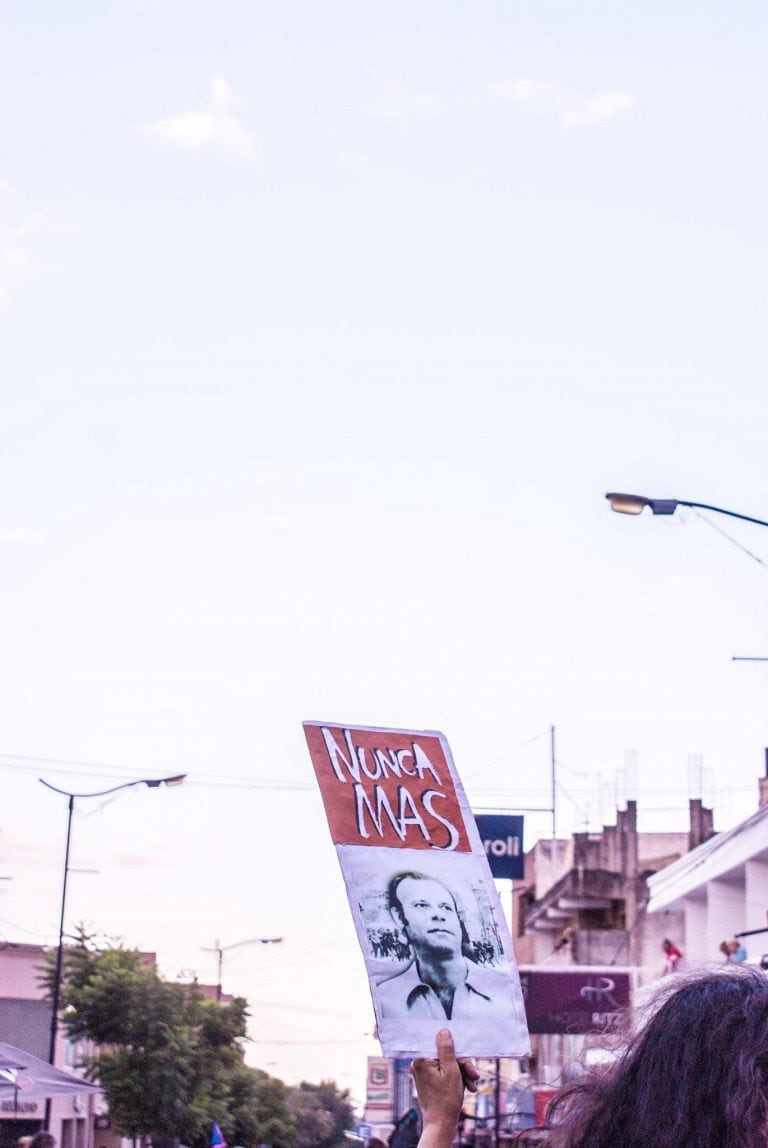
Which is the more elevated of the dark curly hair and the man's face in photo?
the man's face in photo

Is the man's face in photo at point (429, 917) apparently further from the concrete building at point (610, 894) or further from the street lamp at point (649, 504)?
the concrete building at point (610, 894)

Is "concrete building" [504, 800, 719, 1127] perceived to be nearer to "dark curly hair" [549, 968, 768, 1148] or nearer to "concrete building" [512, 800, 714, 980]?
→ "concrete building" [512, 800, 714, 980]

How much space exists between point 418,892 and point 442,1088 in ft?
2.72

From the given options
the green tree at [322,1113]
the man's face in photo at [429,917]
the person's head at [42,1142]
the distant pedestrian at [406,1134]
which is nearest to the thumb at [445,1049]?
the man's face in photo at [429,917]

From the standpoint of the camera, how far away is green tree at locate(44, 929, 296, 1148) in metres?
42.7

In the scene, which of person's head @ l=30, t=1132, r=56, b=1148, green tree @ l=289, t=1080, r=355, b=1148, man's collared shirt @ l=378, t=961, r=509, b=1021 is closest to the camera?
man's collared shirt @ l=378, t=961, r=509, b=1021

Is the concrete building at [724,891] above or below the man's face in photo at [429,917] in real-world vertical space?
above

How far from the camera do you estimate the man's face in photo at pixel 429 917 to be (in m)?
4.40

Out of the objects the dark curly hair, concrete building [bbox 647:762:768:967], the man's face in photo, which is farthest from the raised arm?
concrete building [bbox 647:762:768:967]

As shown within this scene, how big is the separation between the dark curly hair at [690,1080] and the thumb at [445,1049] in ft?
4.36

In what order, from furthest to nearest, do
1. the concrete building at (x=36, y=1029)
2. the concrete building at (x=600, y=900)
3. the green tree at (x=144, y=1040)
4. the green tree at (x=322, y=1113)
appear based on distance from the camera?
1. the green tree at (x=322, y=1113)
2. the concrete building at (x=36, y=1029)
3. the concrete building at (x=600, y=900)
4. the green tree at (x=144, y=1040)

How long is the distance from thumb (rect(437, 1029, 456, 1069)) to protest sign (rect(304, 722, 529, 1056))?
65 mm

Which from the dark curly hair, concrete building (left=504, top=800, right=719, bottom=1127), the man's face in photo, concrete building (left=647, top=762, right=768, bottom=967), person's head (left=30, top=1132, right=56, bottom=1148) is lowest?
person's head (left=30, top=1132, right=56, bottom=1148)

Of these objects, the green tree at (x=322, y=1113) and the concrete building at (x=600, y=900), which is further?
the green tree at (x=322, y=1113)
